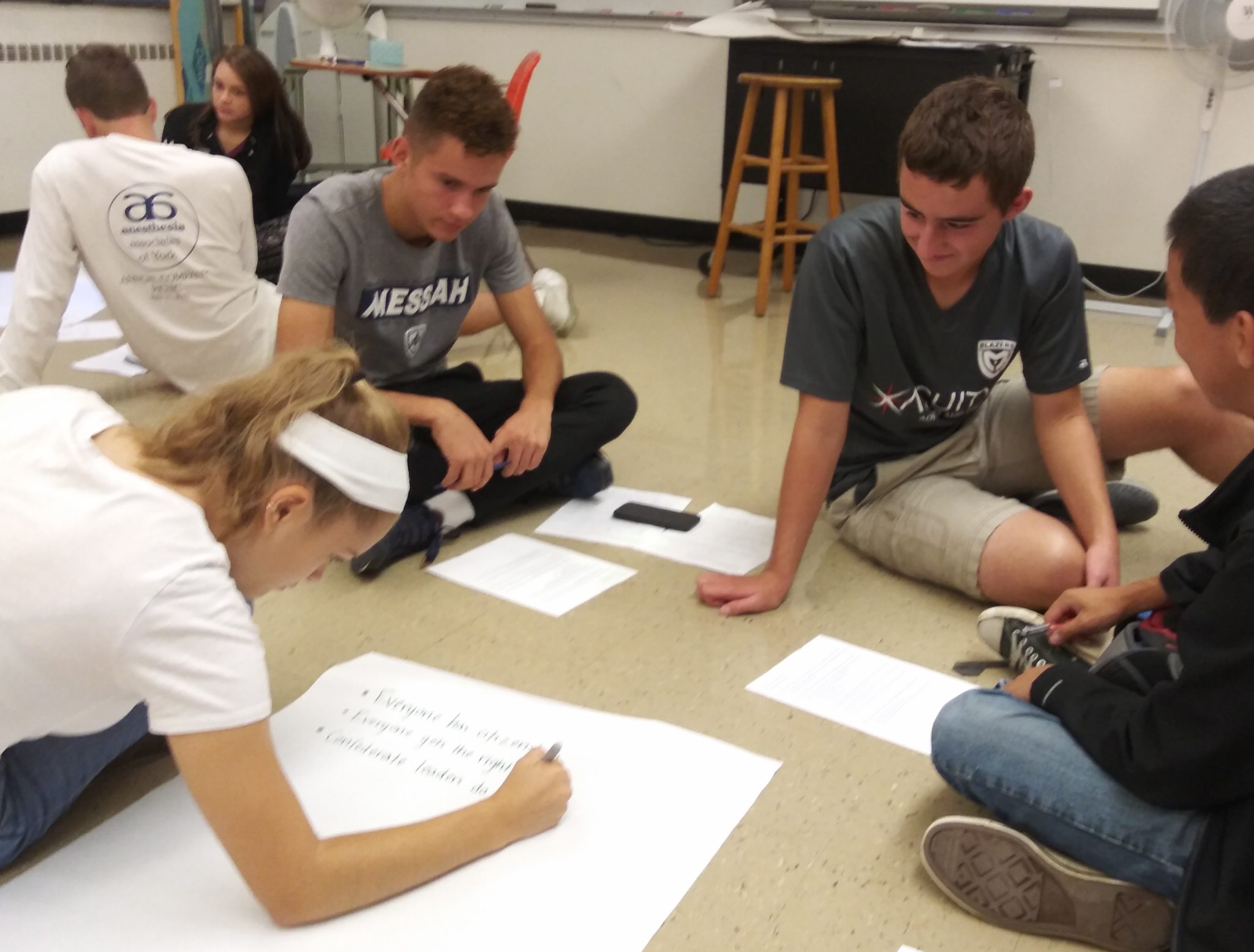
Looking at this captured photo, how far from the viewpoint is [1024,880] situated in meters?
0.95

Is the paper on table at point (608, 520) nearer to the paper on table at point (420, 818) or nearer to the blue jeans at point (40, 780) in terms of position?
the paper on table at point (420, 818)

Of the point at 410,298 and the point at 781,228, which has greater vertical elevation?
the point at 410,298

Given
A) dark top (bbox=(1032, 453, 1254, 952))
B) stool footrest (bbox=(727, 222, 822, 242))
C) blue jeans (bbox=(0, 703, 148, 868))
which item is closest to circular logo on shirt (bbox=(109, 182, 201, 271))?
blue jeans (bbox=(0, 703, 148, 868))

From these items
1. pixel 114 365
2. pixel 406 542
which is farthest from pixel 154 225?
pixel 406 542

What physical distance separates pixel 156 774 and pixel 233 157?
2.16 meters

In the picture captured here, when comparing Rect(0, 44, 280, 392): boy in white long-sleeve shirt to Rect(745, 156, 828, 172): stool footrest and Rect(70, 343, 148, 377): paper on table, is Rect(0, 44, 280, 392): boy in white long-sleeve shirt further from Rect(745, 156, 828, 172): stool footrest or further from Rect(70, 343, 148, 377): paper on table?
Rect(745, 156, 828, 172): stool footrest

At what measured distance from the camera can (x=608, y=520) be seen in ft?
5.94

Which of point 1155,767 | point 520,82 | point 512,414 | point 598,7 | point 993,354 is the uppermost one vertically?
point 598,7

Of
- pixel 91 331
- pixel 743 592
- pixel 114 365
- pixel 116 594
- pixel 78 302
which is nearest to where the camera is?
pixel 116 594

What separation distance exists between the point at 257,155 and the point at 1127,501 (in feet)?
7.43

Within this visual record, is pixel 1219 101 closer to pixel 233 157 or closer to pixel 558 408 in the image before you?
pixel 558 408

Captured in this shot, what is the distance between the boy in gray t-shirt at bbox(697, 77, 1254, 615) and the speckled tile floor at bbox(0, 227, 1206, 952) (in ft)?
0.27

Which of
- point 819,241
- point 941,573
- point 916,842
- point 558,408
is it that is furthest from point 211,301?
point 916,842

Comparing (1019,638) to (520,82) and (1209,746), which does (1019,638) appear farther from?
(520,82)
